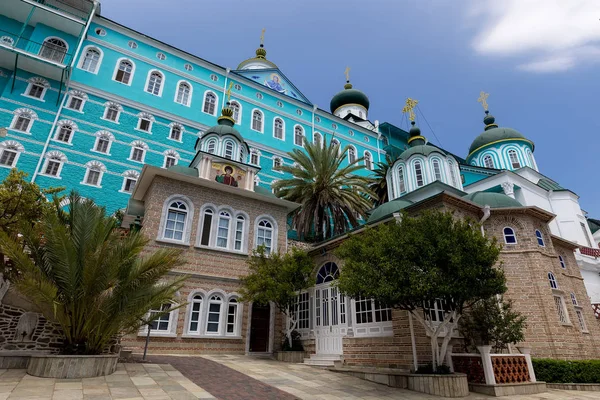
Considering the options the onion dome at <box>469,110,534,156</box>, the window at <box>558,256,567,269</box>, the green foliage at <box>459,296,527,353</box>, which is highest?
the onion dome at <box>469,110,534,156</box>

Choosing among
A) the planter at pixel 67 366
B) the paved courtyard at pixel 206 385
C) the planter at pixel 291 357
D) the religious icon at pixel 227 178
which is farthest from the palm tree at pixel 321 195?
the planter at pixel 67 366

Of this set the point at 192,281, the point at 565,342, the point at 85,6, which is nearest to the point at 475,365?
the point at 565,342

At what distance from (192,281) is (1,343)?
5.66m

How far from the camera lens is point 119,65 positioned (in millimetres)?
23266

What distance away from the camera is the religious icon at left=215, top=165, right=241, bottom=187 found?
16.0m

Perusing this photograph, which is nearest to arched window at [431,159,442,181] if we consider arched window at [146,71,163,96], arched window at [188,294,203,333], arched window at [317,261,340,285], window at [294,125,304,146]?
arched window at [317,261,340,285]

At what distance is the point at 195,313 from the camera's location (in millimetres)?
13164

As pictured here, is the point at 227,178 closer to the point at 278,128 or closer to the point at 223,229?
the point at 223,229

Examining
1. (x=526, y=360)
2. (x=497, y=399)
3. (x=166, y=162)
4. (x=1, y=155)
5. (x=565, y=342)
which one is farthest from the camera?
(x=166, y=162)

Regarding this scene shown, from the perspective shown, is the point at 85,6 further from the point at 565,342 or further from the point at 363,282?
the point at 565,342

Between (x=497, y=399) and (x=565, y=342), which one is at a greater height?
(x=565, y=342)

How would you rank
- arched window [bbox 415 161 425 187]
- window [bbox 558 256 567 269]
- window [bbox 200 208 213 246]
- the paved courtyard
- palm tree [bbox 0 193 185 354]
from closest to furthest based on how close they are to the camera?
the paved courtyard
palm tree [bbox 0 193 185 354]
window [bbox 200 208 213 246]
window [bbox 558 256 567 269]
arched window [bbox 415 161 425 187]

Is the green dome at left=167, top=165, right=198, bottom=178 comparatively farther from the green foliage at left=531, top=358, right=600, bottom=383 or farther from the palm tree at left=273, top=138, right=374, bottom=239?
the green foliage at left=531, top=358, right=600, bottom=383

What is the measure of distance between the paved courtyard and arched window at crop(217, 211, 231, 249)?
5.25 m
